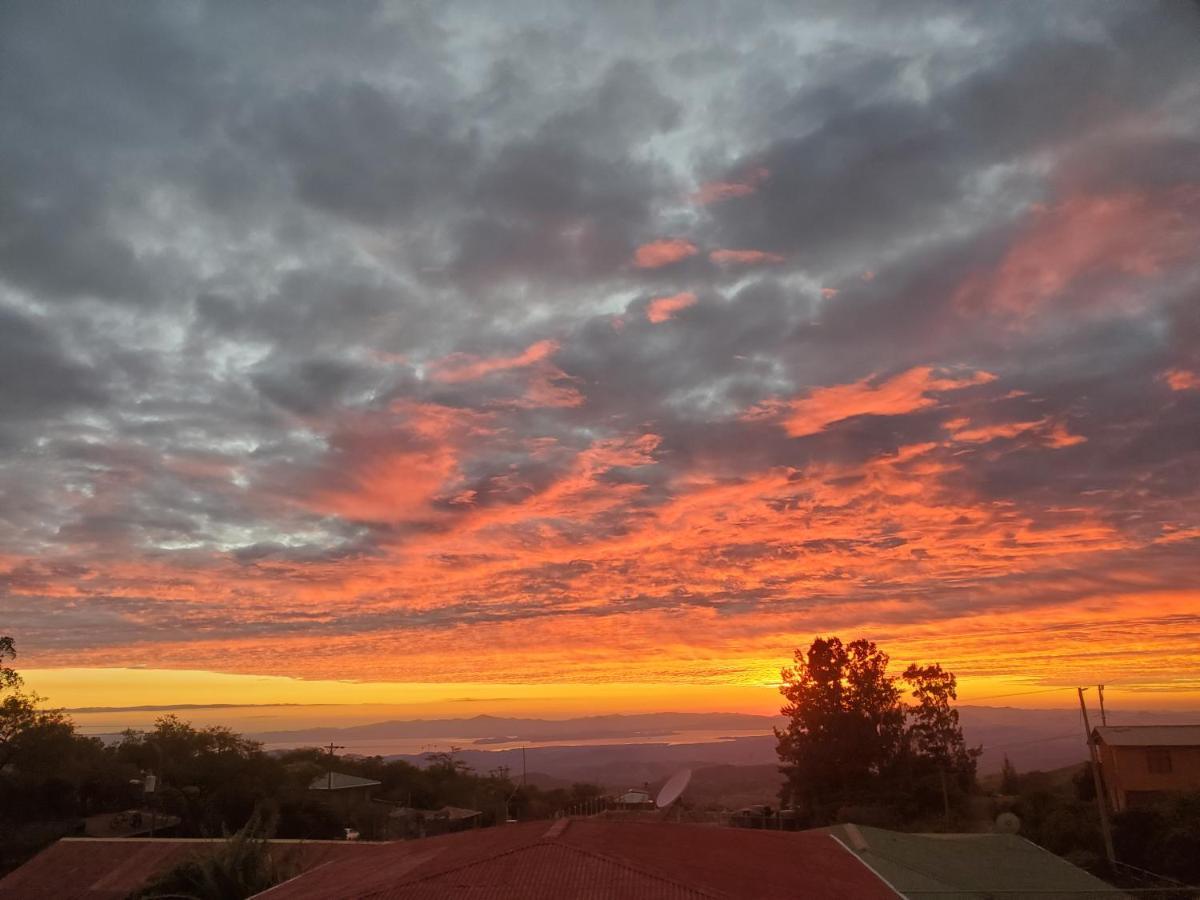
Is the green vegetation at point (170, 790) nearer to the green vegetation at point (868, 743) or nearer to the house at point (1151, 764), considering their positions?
the green vegetation at point (868, 743)

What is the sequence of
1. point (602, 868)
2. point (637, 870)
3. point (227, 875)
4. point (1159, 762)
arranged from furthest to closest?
point (1159, 762) → point (227, 875) → point (602, 868) → point (637, 870)

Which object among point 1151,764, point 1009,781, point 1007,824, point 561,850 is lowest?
point 1007,824

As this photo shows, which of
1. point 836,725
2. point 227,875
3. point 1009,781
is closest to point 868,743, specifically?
point 836,725

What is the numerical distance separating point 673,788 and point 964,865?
987 cm

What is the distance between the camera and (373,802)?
70188mm

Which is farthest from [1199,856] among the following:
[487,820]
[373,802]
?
[373,802]

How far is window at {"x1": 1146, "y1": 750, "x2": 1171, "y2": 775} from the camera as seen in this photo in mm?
47656

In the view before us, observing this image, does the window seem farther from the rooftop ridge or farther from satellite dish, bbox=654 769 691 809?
the rooftop ridge

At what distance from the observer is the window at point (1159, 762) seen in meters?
47.7

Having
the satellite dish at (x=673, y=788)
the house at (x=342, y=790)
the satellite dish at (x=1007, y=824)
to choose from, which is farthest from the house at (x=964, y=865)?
the house at (x=342, y=790)

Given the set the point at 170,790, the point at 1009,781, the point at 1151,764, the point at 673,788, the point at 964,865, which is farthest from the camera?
the point at 1009,781

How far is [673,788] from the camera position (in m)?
31.9

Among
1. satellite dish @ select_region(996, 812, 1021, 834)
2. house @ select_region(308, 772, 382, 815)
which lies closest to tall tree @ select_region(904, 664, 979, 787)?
satellite dish @ select_region(996, 812, 1021, 834)

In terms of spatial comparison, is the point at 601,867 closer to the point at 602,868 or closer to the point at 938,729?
the point at 602,868
